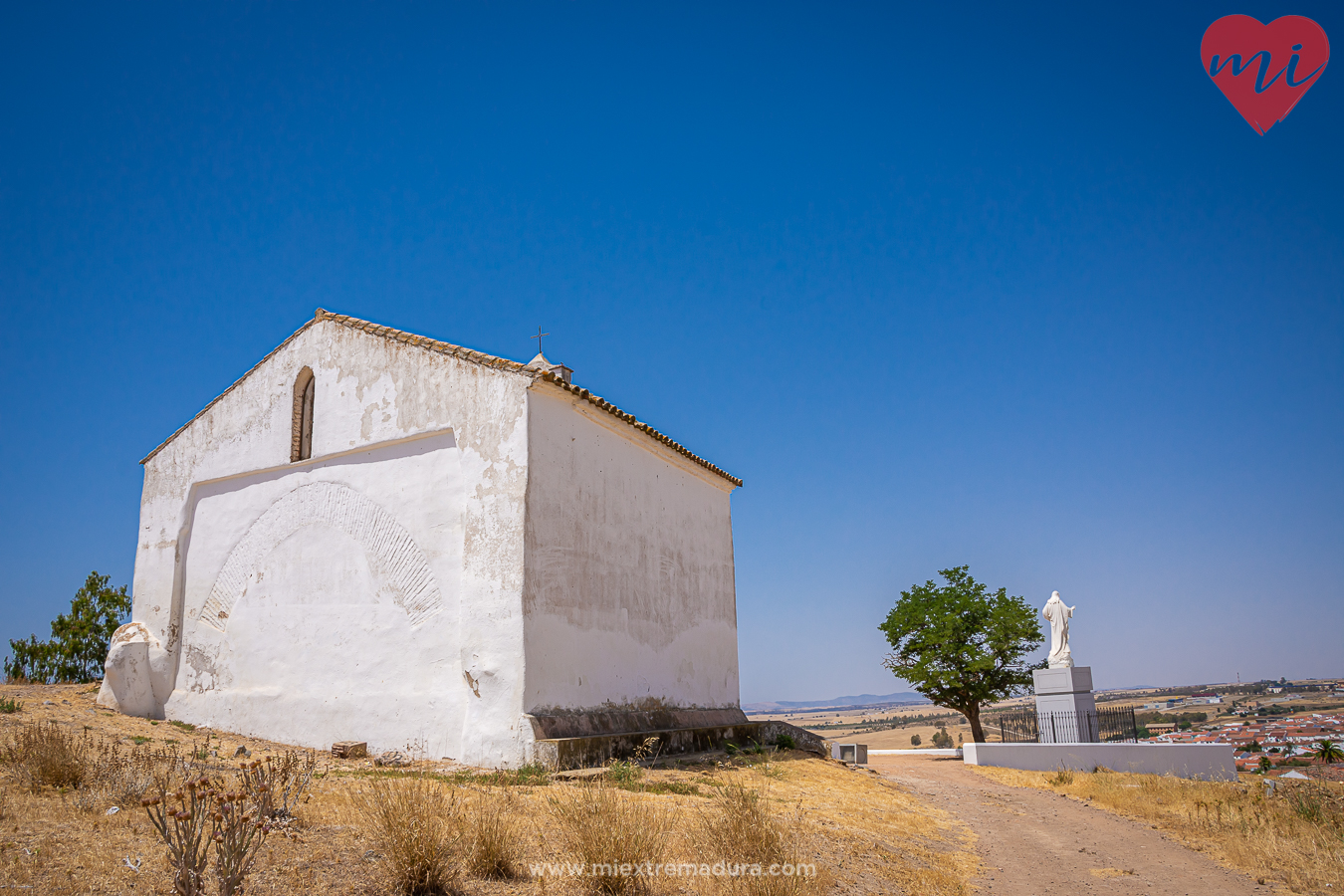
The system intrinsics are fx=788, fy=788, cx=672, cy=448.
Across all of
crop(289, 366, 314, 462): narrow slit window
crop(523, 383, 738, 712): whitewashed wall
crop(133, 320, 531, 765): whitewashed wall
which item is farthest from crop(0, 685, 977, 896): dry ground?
crop(289, 366, 314, 462): narrow slit window

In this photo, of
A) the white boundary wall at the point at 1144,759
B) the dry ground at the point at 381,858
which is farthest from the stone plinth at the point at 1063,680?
the dry ground at the point at 381,858

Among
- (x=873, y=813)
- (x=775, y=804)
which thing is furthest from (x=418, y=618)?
(x=873, y=813)

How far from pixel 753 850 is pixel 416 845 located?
8.48 feet

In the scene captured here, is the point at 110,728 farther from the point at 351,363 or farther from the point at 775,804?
the point at 775,804

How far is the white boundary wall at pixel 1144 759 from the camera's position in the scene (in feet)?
56.8

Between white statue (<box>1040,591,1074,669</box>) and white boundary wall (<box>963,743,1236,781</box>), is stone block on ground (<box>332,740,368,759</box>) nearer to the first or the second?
white boundary wall (<box>963,743,1236,781</box>)

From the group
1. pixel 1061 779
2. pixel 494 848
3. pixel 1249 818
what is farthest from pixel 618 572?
pixel 1061 779

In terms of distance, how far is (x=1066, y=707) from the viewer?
65.7ft

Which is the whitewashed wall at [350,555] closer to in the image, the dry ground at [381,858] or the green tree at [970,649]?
the dry ground at [381,858]

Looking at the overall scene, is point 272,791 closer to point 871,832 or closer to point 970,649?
point 871,832

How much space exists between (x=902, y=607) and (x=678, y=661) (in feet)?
54.7

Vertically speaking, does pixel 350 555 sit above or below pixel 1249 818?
above

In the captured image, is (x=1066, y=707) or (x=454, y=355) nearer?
(x=454, y=355)

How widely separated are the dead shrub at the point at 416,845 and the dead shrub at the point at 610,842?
0.88 m
